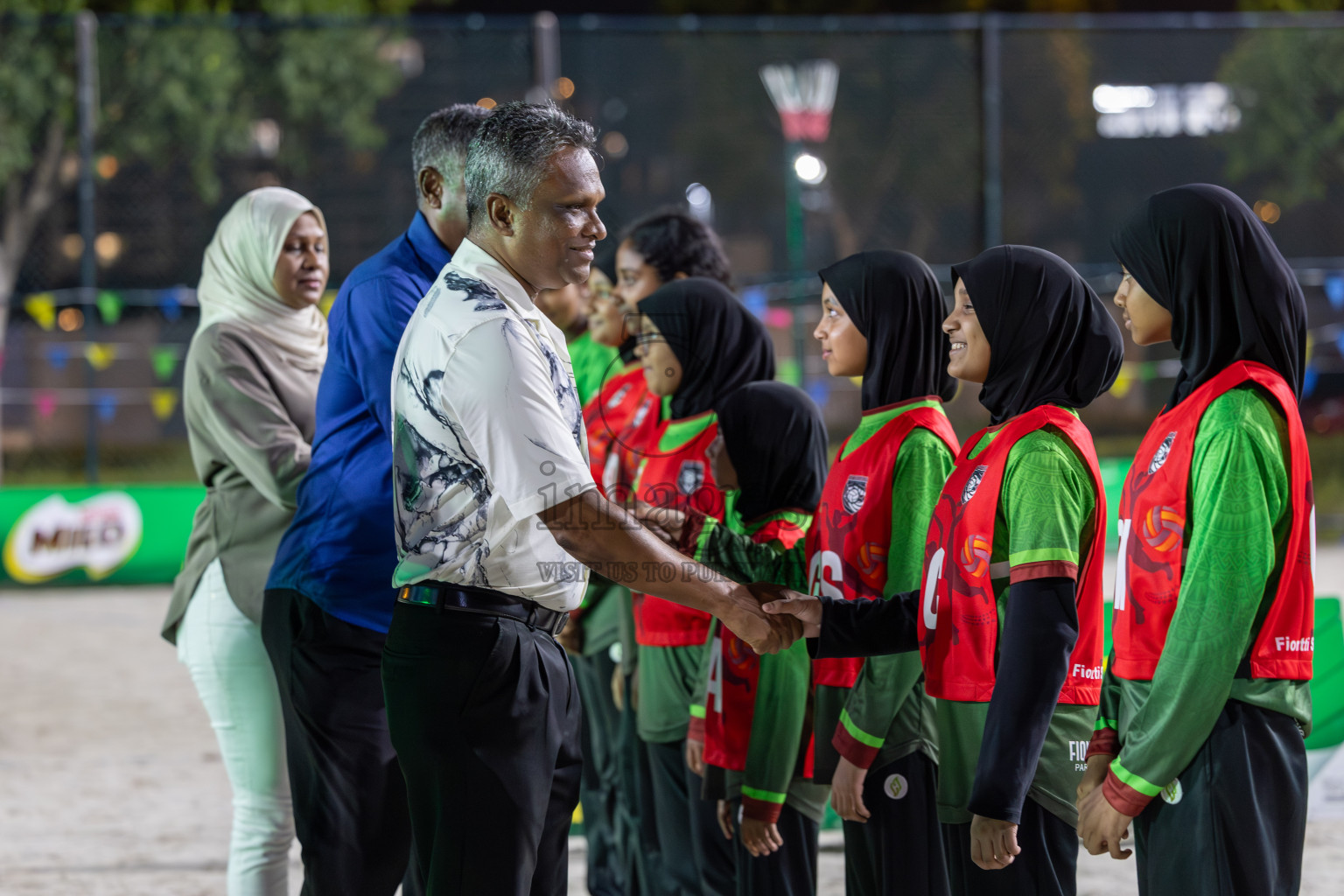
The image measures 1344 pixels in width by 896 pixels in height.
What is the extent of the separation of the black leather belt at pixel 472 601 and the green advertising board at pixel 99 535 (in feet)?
25.5

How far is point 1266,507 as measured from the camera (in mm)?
2020

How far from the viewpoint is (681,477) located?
327cm

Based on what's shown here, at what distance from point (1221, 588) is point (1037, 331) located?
55 centimetres

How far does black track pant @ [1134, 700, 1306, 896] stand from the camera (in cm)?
204

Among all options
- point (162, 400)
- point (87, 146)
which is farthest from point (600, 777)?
point (162, 400)

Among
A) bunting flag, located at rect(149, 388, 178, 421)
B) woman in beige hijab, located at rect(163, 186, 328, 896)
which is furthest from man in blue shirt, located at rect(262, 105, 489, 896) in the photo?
bunting flag, located at rect(149, 388, 178, 421)

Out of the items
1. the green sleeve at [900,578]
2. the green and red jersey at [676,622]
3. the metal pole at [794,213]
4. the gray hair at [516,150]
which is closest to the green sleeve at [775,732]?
the green sleeve at [900,578]

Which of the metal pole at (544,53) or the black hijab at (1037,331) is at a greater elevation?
the metal pole at (544,53)

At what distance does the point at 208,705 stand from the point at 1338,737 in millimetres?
3325

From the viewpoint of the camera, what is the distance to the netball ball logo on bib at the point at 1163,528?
6.91ft

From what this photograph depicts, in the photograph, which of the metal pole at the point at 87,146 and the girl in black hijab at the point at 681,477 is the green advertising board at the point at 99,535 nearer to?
the metal pole at the point at 87,146

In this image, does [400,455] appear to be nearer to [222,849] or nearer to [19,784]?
[222,849]

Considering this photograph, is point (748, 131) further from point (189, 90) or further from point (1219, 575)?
point (1219, 575)

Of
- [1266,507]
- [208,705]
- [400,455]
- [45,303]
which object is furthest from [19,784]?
[45,303]
